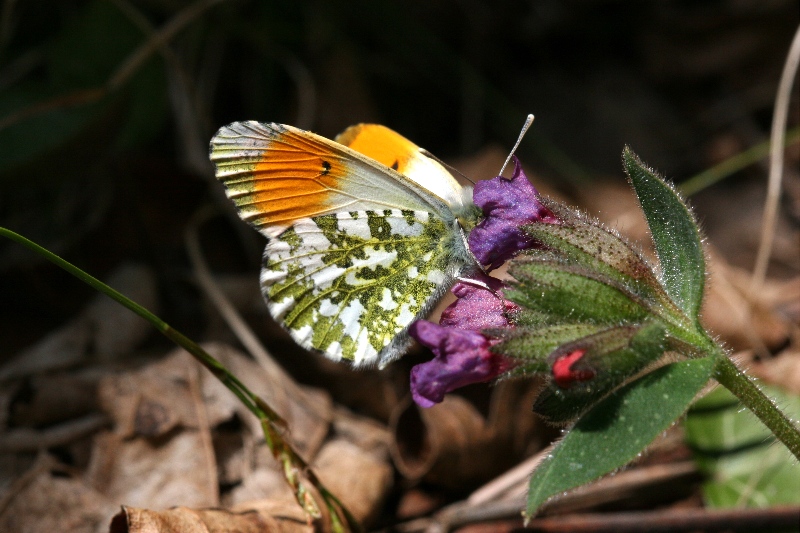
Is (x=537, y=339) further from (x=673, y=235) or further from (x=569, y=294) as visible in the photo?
(x=673, y=235)

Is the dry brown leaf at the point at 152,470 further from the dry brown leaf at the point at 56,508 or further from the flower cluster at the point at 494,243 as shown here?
the flower cluster at the point at 494,243

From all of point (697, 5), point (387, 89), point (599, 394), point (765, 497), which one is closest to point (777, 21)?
point (697, 5)

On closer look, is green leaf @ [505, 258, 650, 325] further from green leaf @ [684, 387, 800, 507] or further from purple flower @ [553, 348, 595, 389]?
green leaf @ [684, 387, 800, 507]

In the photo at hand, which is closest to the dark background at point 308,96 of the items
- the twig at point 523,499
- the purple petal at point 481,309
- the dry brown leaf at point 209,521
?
the dry brown leaf at point 209,521

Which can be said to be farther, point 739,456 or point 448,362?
point 739,456

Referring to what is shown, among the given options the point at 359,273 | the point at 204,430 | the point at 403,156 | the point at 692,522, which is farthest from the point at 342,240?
the point at 692,522
